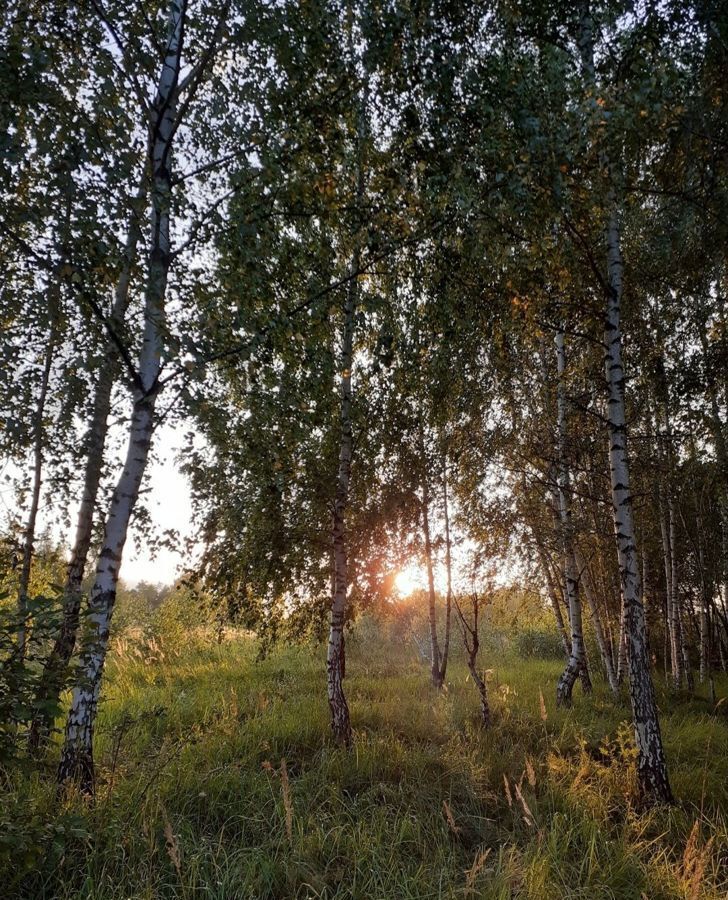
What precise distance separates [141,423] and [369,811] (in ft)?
15.1

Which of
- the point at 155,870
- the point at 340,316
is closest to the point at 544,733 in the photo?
the point at 155,870

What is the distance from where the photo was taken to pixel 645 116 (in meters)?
4.78

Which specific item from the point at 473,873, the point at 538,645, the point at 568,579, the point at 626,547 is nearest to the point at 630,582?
the point at 626,547

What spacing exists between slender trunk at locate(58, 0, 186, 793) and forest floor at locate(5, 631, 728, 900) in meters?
0.40

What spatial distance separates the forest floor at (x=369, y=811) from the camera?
3.35 metres

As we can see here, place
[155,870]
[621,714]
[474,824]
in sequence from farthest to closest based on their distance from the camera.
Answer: [621,714]
[474,824]
[155,870]

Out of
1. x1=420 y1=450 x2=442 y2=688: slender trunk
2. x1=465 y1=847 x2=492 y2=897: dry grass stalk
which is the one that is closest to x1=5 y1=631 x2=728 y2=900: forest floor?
x1=465 y1=847 x2=492 y2=897: dry grass stalk

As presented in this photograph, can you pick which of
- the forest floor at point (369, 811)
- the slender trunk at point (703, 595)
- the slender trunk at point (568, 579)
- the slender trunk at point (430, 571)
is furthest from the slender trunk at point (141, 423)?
the slender trunk at point (703, 595)

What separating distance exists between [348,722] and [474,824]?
265 cm

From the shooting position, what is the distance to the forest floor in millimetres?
3352

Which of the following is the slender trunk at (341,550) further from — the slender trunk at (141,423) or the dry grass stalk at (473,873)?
the dry grass stalk at (473,873)

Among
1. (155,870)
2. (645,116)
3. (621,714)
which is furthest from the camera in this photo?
(621,714)

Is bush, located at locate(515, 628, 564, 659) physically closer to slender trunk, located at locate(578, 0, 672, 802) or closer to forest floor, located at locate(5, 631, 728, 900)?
forest floor, located at locate(5, 631, 728, 900)

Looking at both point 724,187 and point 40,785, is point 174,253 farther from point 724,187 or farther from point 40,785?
point 724,187
